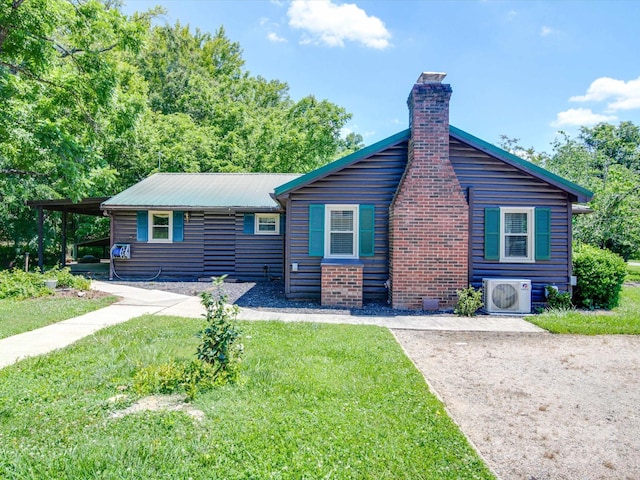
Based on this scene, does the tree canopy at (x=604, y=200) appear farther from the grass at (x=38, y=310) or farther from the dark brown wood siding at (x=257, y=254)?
the grass at (x=38, y=310)

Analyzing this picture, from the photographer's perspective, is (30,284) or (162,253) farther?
(162,253)

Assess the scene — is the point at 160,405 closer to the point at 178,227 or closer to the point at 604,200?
the point at 178,227

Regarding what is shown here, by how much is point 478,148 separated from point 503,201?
1.40 m

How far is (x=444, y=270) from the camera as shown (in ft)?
28.1

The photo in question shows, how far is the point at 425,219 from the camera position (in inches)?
335

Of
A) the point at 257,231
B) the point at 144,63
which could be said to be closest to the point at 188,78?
the point at 144,63

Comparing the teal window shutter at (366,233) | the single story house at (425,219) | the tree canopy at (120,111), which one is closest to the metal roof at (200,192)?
the tree canopy at (120,111)

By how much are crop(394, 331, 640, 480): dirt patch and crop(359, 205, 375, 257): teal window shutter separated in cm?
301

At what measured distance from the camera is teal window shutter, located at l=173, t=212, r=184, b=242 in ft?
43.2

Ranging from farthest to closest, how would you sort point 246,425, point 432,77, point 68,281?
point 68,281
point 432,77
point 246,425

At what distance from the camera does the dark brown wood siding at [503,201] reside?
9.07 m

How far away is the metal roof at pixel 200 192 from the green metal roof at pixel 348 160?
3087 mm

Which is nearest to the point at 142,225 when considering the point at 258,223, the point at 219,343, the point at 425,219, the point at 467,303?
the point at 258,223

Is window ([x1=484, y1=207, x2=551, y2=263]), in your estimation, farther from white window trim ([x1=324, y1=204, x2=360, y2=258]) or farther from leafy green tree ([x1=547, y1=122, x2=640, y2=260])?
leafy green tree ([x1=547, y1=122, x2=640, y2=260])
